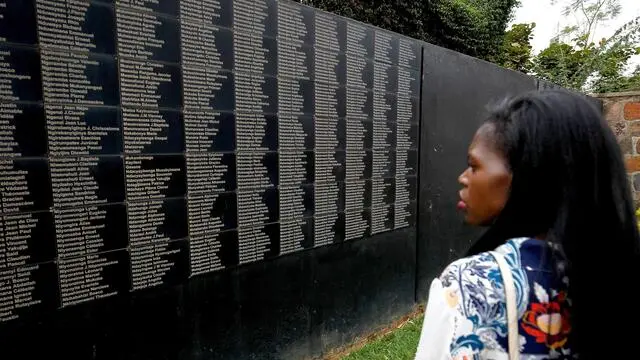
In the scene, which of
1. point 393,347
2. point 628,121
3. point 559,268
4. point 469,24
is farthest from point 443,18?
point 559,268

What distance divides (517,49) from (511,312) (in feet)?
47.0

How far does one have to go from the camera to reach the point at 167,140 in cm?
231

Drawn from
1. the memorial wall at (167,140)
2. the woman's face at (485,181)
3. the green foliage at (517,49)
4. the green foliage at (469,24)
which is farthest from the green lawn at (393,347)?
the green foliage at (517,49)

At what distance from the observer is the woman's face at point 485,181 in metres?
0.98

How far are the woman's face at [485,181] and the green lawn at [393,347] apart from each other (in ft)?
9.12

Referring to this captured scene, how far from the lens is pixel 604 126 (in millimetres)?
930

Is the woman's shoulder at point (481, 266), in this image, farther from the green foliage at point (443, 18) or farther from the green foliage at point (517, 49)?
the green foliage at point (517, 49)

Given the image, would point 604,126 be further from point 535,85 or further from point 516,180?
point 535,85

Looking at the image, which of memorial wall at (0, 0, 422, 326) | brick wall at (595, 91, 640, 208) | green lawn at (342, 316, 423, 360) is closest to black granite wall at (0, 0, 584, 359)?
memorial wall at (0, 0, 422, 326)

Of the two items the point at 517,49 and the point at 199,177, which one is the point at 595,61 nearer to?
the point at 517,49

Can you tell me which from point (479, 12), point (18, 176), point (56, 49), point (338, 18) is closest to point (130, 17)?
point (56, 49)

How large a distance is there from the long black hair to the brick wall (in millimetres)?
8464

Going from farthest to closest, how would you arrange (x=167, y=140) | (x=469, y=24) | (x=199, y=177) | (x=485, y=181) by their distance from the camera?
(x=469, y=24)
(x=199, y=177)
(x=167, y=140)
(x=485, y=181)

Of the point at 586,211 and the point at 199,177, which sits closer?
the point at 586,211
